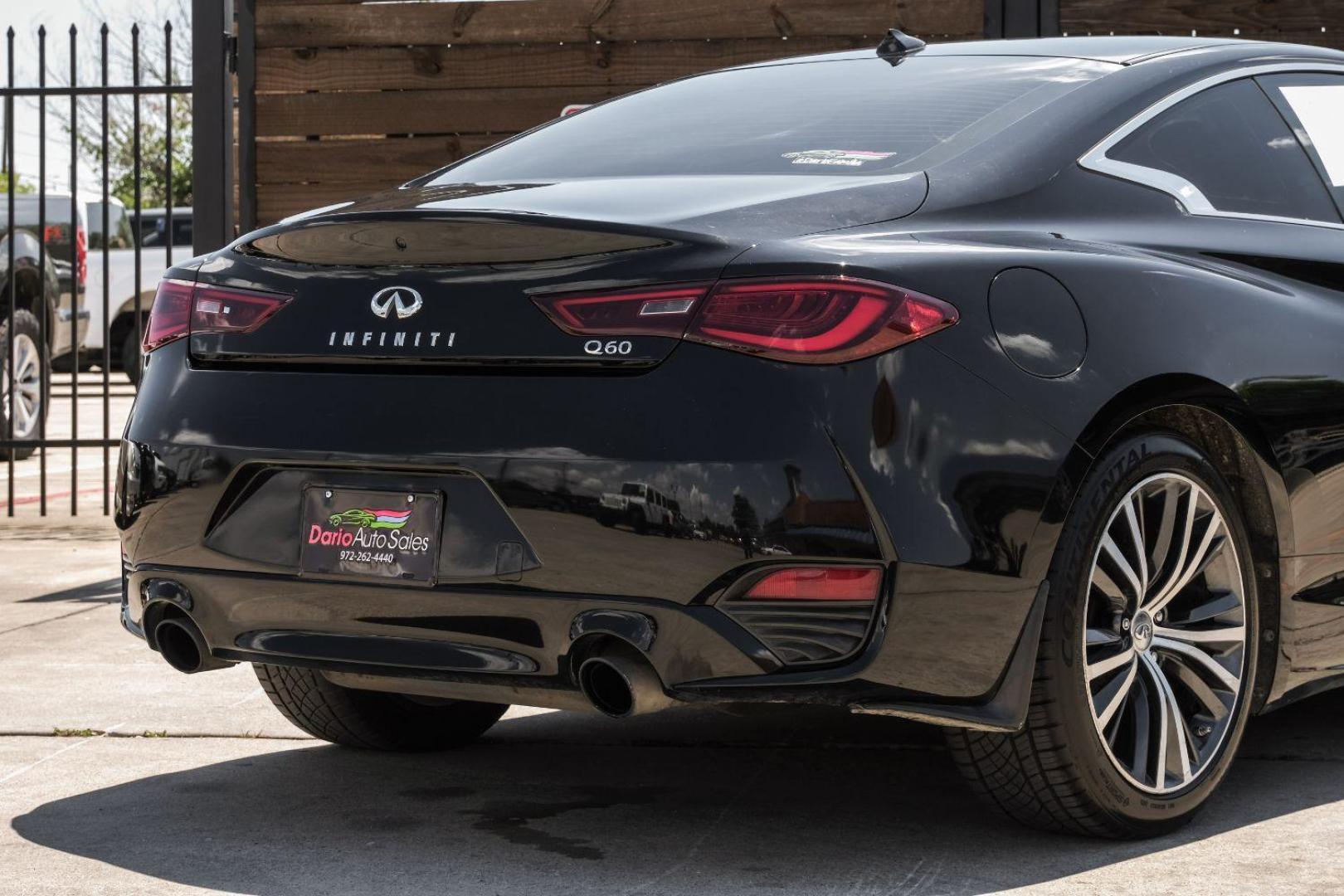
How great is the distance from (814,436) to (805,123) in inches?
42.2

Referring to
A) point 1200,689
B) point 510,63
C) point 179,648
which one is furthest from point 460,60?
point 1200,689

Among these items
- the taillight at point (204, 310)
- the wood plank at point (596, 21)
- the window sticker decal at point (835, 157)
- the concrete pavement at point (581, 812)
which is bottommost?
the concrete pavement at point (581, 812)

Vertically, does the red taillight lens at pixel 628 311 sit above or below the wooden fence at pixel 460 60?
below

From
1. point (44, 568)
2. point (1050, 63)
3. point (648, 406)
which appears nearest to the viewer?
point (648, 406)

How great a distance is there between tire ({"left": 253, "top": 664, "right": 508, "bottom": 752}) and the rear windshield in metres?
1.14

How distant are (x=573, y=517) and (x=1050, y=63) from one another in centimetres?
159

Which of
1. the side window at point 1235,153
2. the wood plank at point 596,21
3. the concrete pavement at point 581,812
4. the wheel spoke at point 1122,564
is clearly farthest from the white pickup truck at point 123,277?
the wheel spoke at point 1122,564

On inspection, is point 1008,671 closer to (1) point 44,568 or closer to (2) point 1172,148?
(2) point 1172,148

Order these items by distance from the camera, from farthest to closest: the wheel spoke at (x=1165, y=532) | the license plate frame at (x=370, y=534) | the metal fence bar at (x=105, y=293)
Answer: the metal fence bar at (x=105, y=293) < the wheel spoke at (x=1165, y=532) < the license plate frame at (x=370, y=534)

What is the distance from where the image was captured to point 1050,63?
4.08 meters

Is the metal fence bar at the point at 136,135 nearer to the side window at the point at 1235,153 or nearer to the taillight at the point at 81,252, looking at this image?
the taillight at the point at 81,252

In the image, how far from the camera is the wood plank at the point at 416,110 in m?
7.89

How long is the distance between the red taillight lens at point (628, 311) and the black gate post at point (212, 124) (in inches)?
189

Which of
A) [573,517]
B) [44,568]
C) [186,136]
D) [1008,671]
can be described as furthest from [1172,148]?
[186,136]
